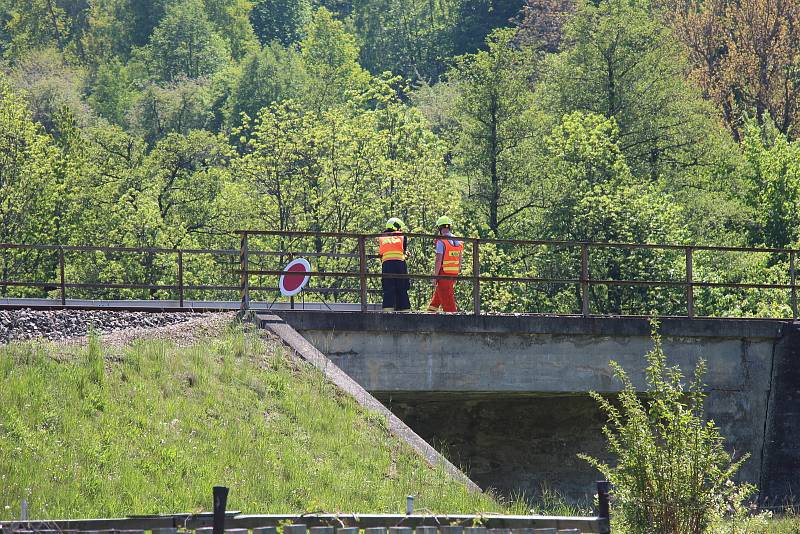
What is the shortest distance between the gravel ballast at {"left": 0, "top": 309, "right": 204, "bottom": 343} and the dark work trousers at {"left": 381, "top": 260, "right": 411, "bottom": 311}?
307cm

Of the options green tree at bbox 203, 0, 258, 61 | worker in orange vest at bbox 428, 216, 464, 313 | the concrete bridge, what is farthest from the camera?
green tree at bbox 203, 0, 258, 61

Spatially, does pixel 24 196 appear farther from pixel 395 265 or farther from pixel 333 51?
pixel 333 51

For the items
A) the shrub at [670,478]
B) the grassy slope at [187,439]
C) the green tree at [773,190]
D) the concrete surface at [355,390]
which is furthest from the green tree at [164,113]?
the shrub at [670,478]

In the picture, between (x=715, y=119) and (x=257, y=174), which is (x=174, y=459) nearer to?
(x=257, y=174)

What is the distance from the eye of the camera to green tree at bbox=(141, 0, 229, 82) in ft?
295

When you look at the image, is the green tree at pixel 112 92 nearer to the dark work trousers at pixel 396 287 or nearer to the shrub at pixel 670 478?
the dark work trousers at pixel 396 287

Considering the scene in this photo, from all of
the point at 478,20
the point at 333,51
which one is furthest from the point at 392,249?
the point at 333,51

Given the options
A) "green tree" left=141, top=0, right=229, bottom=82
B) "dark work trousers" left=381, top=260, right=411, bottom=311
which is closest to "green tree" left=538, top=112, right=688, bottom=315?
"dark work trousers" left=381, top=260, right=411, bottom=311

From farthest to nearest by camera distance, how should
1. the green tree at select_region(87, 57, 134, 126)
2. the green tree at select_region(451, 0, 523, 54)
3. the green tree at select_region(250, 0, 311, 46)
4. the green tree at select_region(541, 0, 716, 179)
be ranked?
the green tree at select_region(250, 0, 311, 46)
the green tree at select_region(451, 0, 523, 54)
the green tree at select_region(87, 57, 134, 126)
the green tree at select_region(541, 0, 716, 179)

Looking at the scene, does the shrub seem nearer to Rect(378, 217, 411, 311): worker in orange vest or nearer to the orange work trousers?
the orange work trousers

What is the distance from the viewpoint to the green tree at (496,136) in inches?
1587

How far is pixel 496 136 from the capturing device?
40500mm

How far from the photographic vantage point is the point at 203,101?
75812mm

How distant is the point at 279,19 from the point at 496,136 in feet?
234
